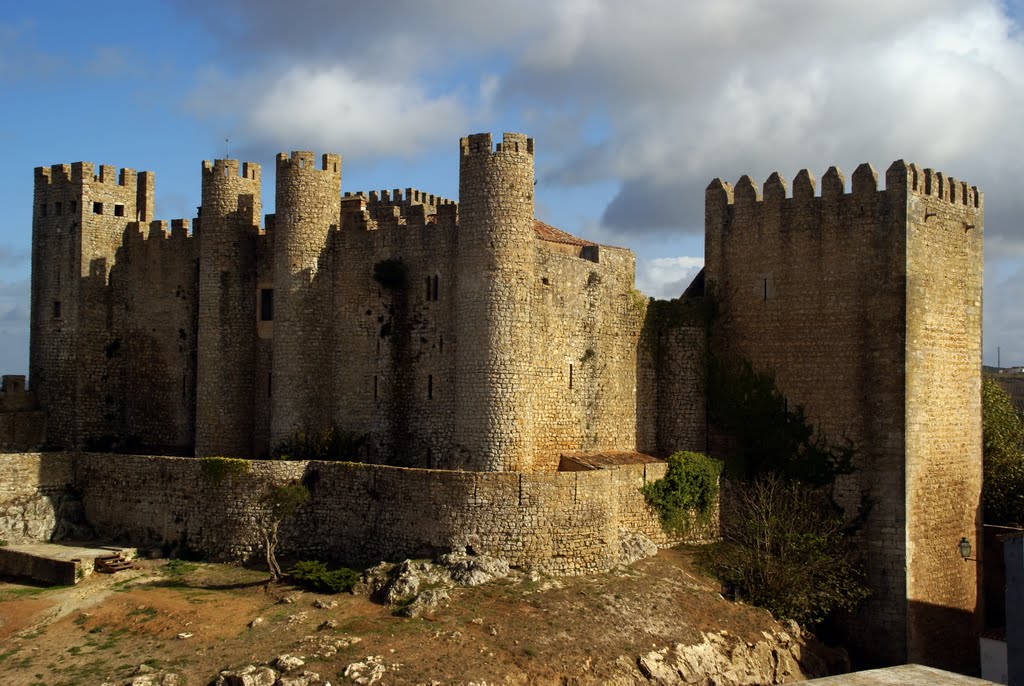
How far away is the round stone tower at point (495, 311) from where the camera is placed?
29.2 m

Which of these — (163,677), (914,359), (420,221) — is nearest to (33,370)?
(420,221)

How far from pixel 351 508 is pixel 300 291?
7774 millimetres

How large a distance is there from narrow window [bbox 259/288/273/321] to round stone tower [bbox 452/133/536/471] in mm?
8191

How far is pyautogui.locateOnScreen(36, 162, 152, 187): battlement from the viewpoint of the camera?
36.7 metres

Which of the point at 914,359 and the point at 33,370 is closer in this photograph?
the point at 914,359

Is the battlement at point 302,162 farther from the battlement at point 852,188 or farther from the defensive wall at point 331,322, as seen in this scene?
the battlement at point 852,188

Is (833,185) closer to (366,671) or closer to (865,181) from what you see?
(865,181)

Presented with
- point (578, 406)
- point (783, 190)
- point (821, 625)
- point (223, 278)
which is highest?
point (783, 190)

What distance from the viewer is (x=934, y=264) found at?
31.5m

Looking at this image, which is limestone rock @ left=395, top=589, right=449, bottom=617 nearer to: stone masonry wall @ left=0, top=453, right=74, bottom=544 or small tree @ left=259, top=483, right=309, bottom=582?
small tree @ left=259, top=483, right=309, bottom=582

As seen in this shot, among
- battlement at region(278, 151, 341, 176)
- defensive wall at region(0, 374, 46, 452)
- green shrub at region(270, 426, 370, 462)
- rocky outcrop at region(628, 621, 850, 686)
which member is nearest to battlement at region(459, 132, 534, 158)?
battlement at region(278, 151, 341, 176)

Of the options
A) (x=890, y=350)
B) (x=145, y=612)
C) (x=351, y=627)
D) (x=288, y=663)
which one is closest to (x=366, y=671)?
(x=288, y=663)

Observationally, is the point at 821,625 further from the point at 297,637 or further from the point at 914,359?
the point at 297,637

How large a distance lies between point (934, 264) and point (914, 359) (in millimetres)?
3403
